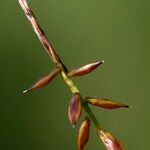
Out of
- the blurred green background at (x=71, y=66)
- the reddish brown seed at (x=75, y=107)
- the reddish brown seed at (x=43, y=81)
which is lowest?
the blurred green background at (x=71, y=66)

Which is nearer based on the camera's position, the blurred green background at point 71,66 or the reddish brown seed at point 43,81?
the reddish brown seed at point 43,81

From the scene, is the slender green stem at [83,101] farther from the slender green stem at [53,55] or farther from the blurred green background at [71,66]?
the blurred green background at [71,66]

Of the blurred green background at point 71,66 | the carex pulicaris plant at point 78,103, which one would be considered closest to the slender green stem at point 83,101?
the carex pulicaris plant at point 78,103

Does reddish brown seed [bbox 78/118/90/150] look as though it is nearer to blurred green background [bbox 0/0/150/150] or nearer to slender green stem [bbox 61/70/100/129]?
slender green stem [bbox 61/70/100/129]

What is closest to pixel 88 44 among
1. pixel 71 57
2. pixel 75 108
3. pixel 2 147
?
pixel 71 57

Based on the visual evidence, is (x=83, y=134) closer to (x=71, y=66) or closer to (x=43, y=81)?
(x=43, y=81)

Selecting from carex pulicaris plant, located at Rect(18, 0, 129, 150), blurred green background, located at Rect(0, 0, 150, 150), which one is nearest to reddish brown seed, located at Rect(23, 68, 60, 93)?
carex pulicaris plant, located at Rect(18, 0, 129, 150)

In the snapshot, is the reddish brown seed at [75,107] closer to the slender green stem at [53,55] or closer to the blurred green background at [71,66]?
the slender green stem at [53,55]

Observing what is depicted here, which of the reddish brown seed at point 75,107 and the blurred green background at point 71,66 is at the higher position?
the reddish brown seed at point 75,107

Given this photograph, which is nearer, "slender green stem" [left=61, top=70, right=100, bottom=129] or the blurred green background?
"slender green stem" [left=61, top=70, right=100, bottom=129]
